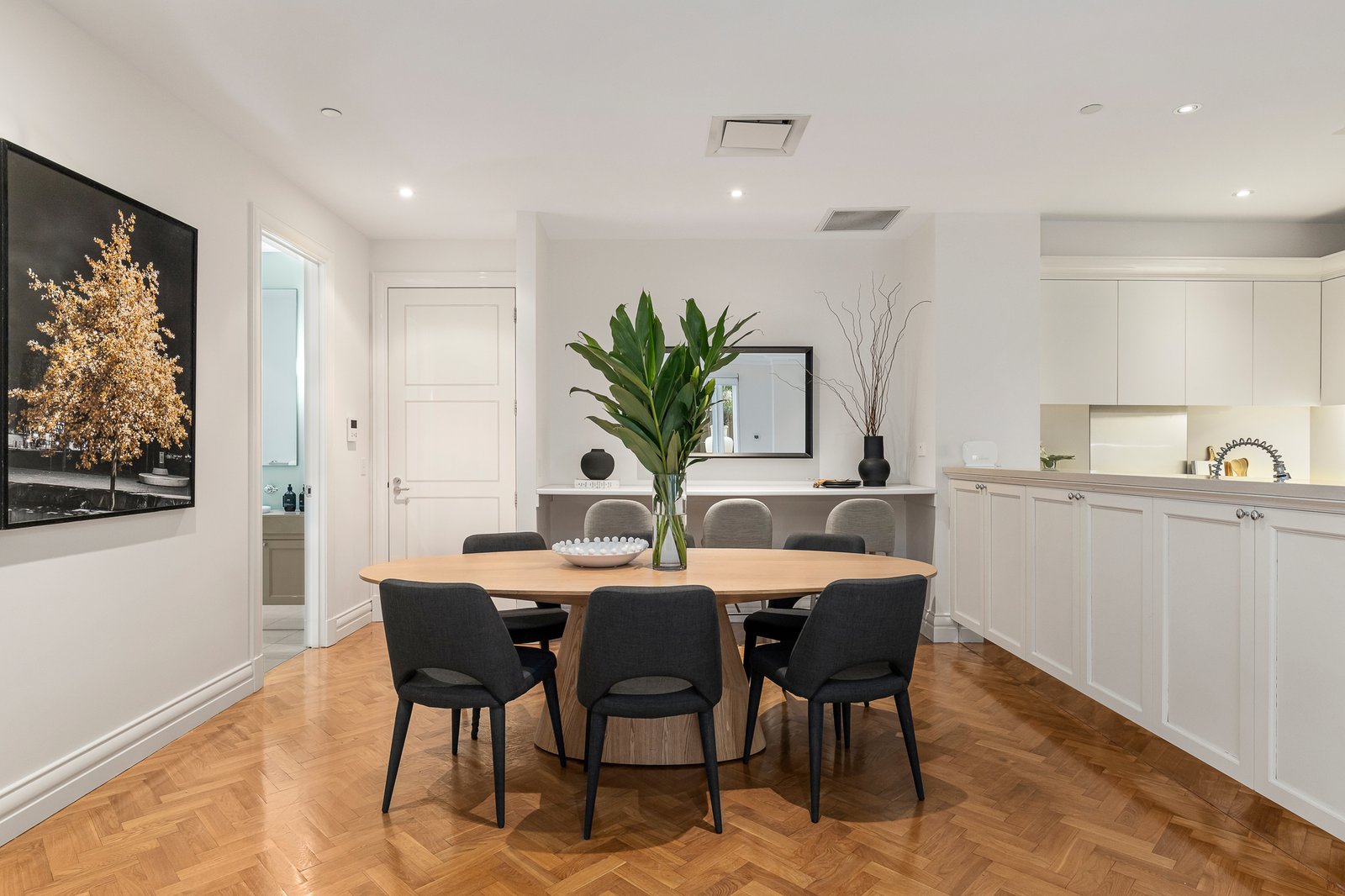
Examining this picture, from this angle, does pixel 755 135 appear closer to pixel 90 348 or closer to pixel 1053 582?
pixel 1053 582

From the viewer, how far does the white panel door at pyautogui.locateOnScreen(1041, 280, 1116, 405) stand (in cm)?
493

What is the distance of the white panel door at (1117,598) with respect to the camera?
2699 millimetres

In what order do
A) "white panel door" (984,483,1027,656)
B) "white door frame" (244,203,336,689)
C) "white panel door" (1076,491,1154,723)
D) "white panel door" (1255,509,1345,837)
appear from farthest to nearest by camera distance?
"white door frame" (244,203,336,689) → "white panel door" (984,483,1027,656) → "white panel door" (1076,491,1154,723) → "white panel door" (1255,509,1345,837)

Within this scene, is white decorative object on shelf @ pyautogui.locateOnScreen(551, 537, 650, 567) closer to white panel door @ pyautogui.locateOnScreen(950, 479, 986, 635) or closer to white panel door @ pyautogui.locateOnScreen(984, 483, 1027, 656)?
white panel door @ pyautogui.locateOnScreen(984, 483, 1027, 656)

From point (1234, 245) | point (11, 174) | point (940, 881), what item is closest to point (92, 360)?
point (11, 174)

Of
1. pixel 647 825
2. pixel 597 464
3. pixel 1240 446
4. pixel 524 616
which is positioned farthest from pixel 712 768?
pixel 1240 446

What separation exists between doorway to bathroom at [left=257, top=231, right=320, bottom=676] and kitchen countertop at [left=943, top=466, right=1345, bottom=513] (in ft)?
15.0

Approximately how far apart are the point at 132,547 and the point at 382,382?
257cm

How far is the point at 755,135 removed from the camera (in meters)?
3.55

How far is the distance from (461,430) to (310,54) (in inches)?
114

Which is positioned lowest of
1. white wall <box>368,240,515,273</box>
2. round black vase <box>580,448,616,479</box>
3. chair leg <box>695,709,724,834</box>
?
chair leg <box>695,709,724,834</box>

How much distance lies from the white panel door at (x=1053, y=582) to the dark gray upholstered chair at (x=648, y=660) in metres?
1.77

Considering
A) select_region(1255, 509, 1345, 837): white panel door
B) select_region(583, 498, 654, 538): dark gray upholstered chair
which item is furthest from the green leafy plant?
select_region(1255, 509, 1345, 837): white panel door

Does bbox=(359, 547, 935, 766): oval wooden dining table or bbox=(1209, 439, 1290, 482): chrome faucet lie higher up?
bbox=(1209, 439, 1290, 482): chrome faucet
